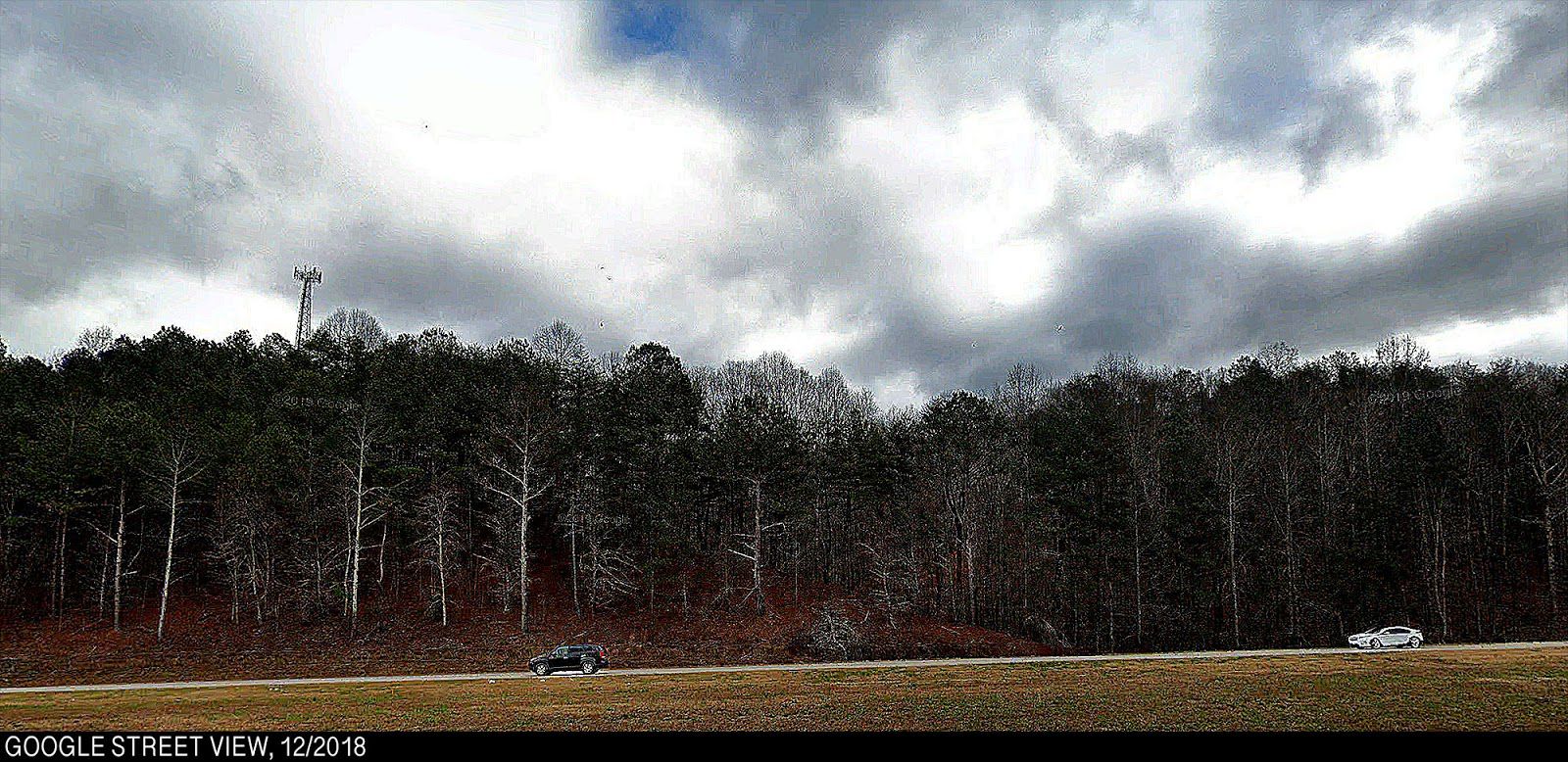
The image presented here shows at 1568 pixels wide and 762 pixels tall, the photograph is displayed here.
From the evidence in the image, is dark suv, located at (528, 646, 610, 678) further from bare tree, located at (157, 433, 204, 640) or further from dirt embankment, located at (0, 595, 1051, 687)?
bare tree, located at (157, 433, 204, 640)

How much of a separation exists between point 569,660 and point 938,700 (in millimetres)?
20209

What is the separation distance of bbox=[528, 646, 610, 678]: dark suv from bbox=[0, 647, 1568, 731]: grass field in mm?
3134

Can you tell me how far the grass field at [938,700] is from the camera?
20234 millimetres

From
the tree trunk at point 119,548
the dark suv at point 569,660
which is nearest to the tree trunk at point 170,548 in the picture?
the tree trunk at point 119,548

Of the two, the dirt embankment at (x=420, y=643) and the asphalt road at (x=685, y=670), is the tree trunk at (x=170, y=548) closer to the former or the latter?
the dirt embankment at (x=420, y=643)

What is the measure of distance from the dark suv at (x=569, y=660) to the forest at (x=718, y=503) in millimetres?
10238

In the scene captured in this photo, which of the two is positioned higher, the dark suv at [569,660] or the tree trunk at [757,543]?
the tree trunk at [757,543]

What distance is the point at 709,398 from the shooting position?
8050 cm

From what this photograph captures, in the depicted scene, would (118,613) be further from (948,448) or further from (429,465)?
(948,448)

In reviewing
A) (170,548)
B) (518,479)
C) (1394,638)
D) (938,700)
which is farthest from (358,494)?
(1394,638)

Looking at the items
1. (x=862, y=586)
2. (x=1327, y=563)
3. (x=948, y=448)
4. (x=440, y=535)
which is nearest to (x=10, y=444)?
(x=440, y=535)

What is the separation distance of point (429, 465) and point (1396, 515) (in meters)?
67.2

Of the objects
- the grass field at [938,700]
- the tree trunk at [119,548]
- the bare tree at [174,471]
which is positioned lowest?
the grass field at [938,700]

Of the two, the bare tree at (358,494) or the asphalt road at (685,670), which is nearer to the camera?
the asphalt road at (685,670)
